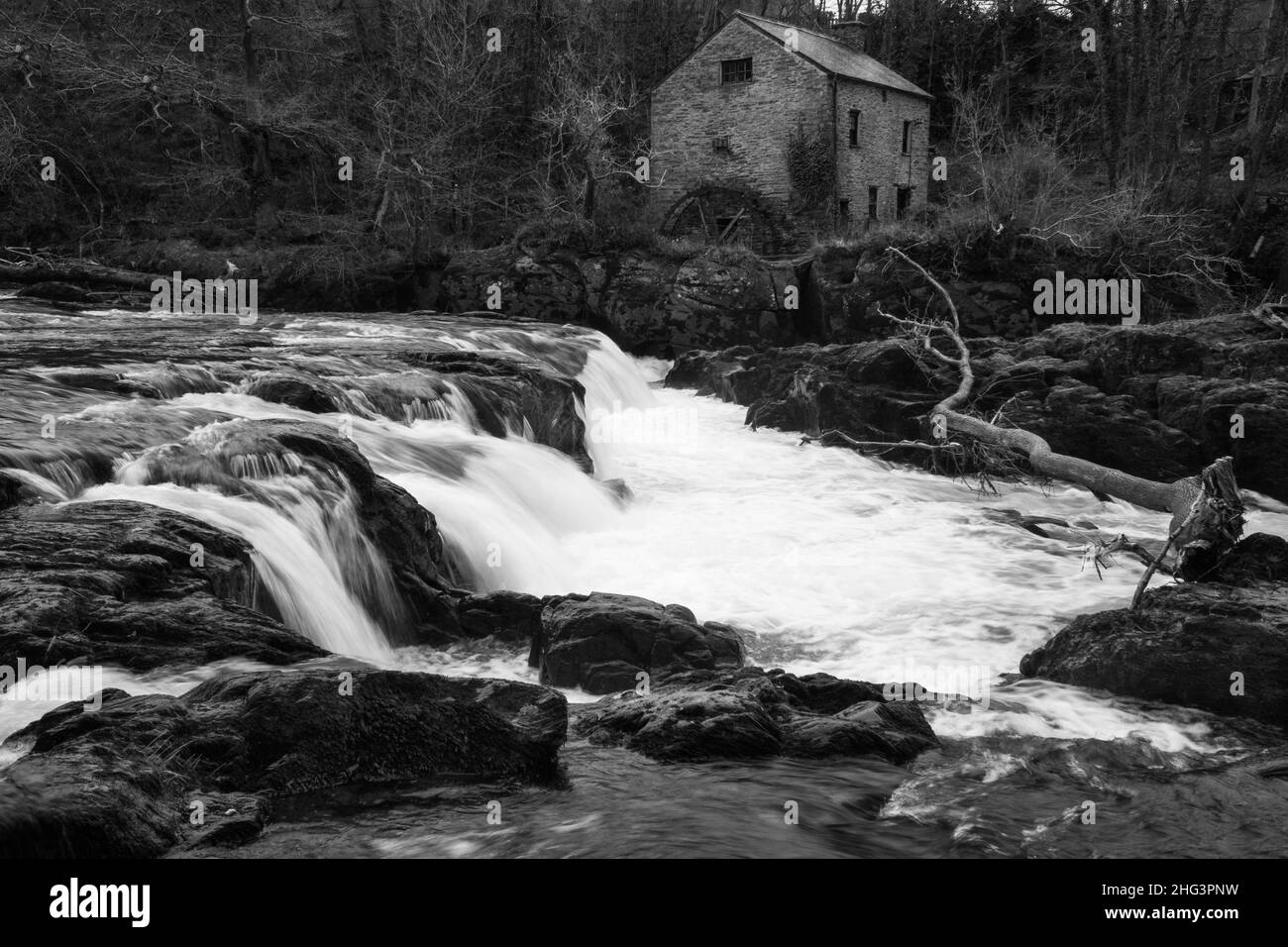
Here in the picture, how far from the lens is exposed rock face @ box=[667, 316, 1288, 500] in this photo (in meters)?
15.6

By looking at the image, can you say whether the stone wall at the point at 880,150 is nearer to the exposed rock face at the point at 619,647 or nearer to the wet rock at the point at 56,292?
the wet rock at the point at 56,292

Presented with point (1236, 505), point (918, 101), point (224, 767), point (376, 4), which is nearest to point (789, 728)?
point (224, 767)

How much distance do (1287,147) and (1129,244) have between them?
12.6 meters

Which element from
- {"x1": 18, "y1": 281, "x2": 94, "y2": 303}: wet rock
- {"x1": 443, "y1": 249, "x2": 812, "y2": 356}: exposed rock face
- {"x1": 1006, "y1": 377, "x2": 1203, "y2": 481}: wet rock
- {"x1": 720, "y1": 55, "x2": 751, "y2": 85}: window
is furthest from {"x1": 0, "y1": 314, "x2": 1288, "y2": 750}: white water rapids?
{"x1": 720, "y1": 55, "x2": 751, "y2": 85}: window

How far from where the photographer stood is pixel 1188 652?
24.9 ft

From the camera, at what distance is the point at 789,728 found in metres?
6.49

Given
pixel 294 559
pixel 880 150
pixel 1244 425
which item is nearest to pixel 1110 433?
pixel 1244 425

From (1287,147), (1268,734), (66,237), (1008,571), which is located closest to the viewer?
(1268,734)

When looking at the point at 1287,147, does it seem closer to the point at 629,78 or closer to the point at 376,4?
the point at 629,78

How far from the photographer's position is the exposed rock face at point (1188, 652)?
7320mm

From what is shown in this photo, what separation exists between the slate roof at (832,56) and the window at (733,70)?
1265 millimetres

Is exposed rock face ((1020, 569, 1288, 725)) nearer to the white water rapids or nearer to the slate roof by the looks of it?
the white water rapids

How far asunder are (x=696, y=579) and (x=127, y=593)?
5.79 meters

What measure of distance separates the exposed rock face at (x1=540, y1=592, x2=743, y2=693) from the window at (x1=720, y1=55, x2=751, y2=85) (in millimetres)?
32232
